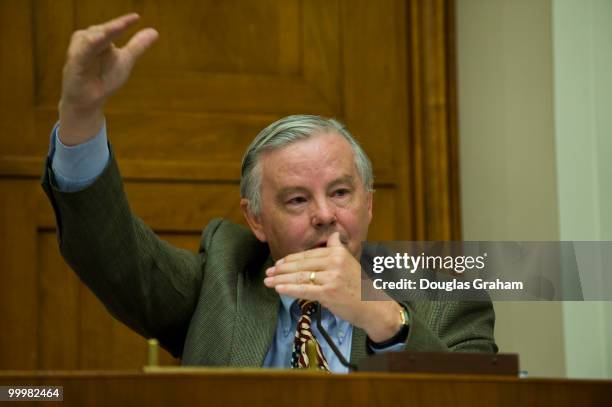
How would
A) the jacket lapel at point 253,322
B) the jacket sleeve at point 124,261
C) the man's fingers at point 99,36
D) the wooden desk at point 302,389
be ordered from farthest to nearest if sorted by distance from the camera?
1. the jacket lapel at point 253,322
2. the jacket sleeve at point 124,261
3. the man's fingers at point 99,36
4. the wooden desk at point 302,389

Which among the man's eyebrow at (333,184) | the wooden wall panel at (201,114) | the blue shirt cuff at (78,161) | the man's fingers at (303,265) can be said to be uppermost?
the wooden wall panel at (201,114)

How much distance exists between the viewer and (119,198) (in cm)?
258

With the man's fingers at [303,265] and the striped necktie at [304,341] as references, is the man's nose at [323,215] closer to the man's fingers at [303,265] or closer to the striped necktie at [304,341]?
the striped necktie at [304,341]

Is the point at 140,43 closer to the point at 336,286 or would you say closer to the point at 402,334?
the point at 336,286

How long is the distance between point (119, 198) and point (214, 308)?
1.22 feet

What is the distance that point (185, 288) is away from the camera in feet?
9.33

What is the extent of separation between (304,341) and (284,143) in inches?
20.1

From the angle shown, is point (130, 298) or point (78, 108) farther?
point (130, 298)

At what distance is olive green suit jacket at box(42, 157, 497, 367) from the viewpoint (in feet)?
8.43

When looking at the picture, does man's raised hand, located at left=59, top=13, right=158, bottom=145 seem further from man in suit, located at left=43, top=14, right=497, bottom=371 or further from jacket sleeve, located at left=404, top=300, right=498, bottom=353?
jacket sleeve, located at left=404, top=300, right=498, bottom=353

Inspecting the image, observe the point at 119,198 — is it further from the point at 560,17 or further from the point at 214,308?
the point at 560,17

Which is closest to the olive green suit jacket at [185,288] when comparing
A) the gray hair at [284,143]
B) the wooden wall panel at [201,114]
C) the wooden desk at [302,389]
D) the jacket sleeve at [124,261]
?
the jacket sleeve at [124,261]

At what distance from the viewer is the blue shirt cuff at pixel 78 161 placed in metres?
2.46

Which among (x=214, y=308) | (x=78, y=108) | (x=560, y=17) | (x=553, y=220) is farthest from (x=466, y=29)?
(x=78, y=108)
